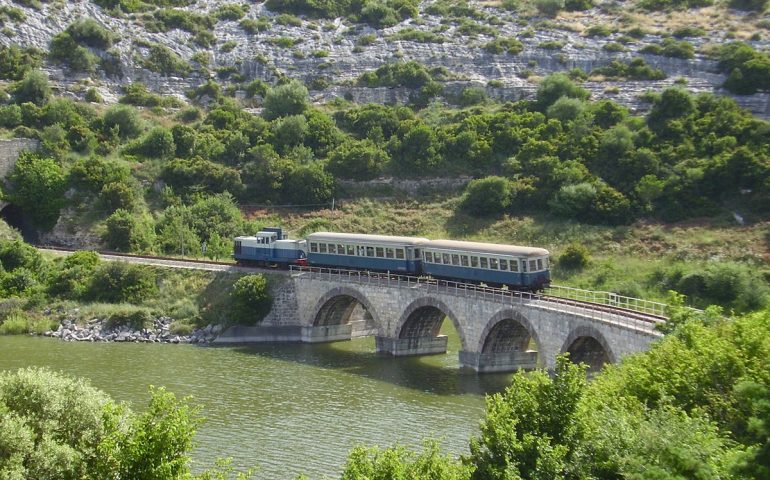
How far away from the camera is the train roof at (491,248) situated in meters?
52.3

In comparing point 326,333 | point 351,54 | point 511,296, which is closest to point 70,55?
point 351,54

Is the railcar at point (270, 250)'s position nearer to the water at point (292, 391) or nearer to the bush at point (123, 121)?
the water at point (292, 391)

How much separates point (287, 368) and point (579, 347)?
16.6 meters

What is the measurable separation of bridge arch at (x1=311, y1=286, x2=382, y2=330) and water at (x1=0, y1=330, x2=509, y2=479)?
2.04 metres

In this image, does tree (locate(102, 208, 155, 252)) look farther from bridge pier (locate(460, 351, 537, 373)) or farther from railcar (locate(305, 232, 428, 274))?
bridge pier (locate(460, 351, 537, 373))

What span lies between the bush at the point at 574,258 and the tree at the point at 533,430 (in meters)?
43.5

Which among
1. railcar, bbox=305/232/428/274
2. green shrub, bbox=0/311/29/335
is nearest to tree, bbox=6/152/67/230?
green shrub, bbox=0/311/29/335

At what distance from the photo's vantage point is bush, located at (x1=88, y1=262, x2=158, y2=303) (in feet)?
216

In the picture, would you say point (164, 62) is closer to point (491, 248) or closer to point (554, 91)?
point (554, 91)

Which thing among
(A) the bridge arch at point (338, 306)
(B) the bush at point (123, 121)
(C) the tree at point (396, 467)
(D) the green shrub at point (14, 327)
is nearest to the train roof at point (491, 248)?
(A) the bridge arch at point (338, 306)

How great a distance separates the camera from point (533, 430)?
85.7ft

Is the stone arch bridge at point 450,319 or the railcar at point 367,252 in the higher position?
the railcar at point 367,252

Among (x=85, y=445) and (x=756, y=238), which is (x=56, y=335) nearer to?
(x=85, y=445)

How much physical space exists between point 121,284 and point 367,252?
1766cm
